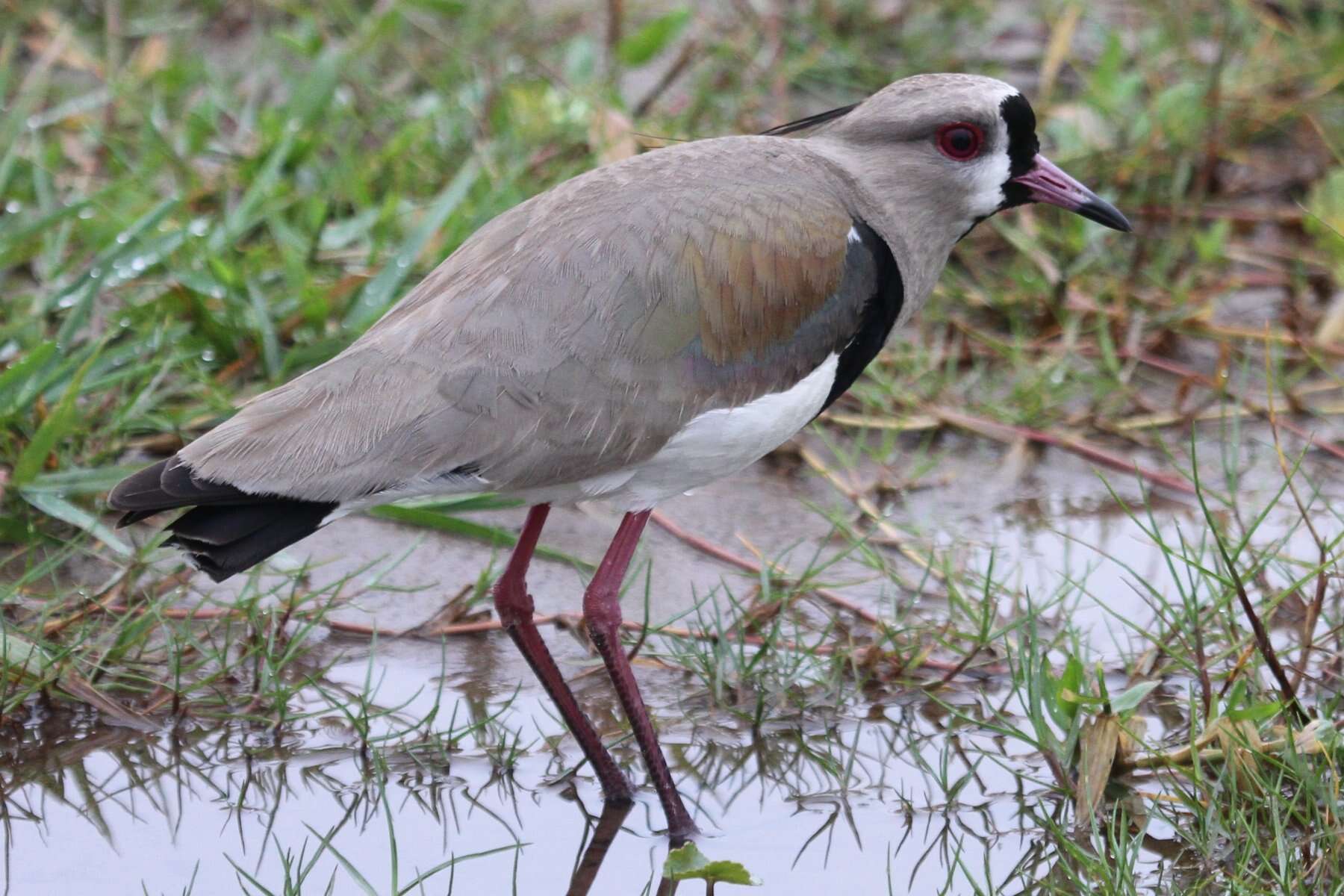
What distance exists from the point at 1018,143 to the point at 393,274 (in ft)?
5.78

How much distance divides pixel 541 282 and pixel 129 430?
1.53m

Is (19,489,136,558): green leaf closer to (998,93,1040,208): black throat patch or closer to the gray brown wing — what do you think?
the gray brown wing

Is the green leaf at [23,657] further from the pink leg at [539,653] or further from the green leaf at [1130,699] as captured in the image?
the green leaf at [1130,699]

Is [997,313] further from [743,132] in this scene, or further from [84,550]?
[84,550]

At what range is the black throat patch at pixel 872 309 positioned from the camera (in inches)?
140

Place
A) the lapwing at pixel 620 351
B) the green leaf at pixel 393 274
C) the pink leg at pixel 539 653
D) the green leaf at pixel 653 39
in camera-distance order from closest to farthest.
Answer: the lapwing at pixel 620 351
the pink leg at pixel 539 653
the green leaf at pixel 393 274
the green leaf at pixel 653 39

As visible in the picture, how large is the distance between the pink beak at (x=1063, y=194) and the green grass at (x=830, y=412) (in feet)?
1.73

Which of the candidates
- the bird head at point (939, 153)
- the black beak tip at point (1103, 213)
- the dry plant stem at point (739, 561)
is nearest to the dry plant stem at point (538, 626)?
the dry plant stem at point (739, 561)

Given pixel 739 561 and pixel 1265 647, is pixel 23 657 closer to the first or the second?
pixel 739 561

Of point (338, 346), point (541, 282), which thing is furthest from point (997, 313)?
point (541, 282)

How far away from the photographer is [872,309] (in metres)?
3.56

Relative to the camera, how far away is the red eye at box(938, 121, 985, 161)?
372 centimetres

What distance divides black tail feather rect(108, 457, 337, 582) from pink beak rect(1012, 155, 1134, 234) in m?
1.67

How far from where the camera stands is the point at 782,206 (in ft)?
11.3
